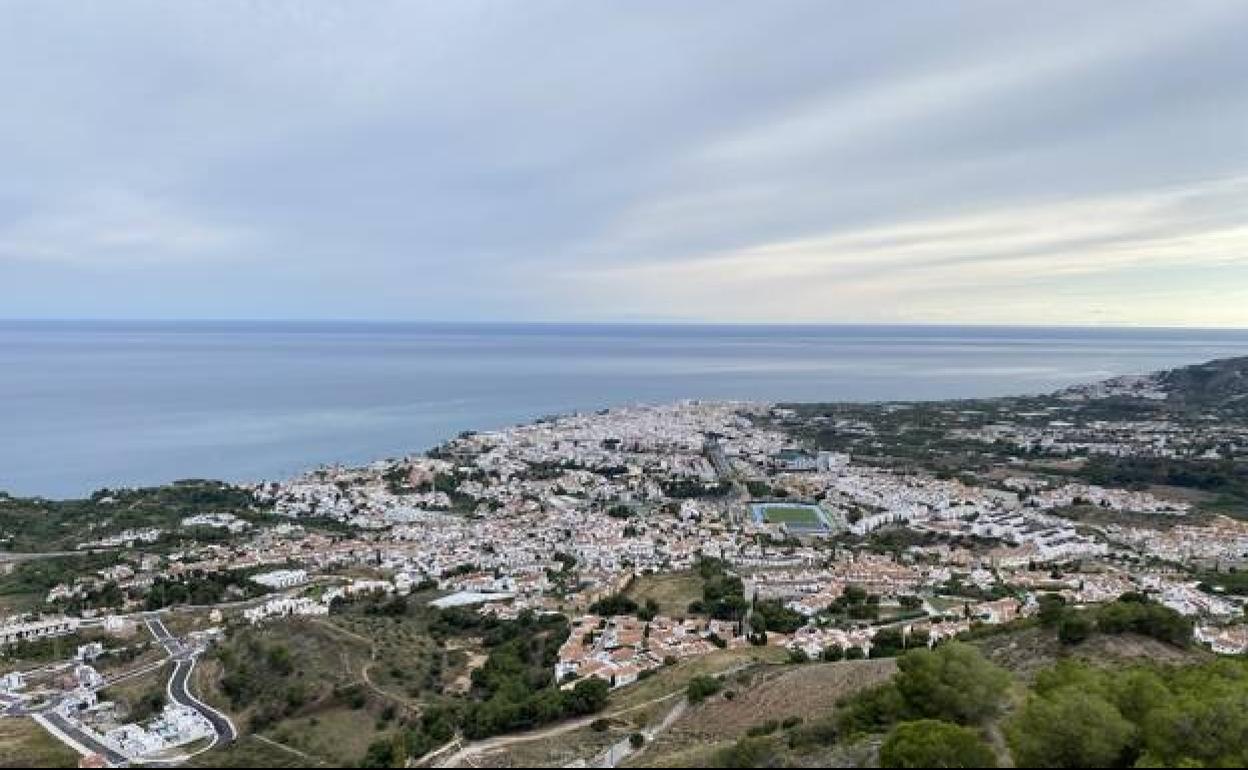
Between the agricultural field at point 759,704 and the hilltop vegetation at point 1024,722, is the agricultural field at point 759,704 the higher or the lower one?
the lower one

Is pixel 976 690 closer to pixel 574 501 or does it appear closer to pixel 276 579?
pixel 276 579

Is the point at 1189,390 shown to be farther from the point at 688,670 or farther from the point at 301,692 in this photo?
the point at 301,692

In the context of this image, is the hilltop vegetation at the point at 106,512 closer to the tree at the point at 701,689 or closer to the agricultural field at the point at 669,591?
the agricultural field at the point at 669,591

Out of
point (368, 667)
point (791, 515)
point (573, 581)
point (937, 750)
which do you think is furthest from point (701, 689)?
point (791, 515)

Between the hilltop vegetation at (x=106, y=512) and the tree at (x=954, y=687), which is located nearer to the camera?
the tree at (x=954, y=687)

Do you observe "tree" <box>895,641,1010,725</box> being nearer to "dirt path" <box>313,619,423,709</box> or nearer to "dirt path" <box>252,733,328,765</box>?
"dirt path" <box>252,733,328,765</box>

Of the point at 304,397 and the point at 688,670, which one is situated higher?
the point at 688,670

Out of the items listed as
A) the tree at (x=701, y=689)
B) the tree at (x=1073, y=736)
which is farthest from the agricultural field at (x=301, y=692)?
the tree at (x=1073, y=736)
